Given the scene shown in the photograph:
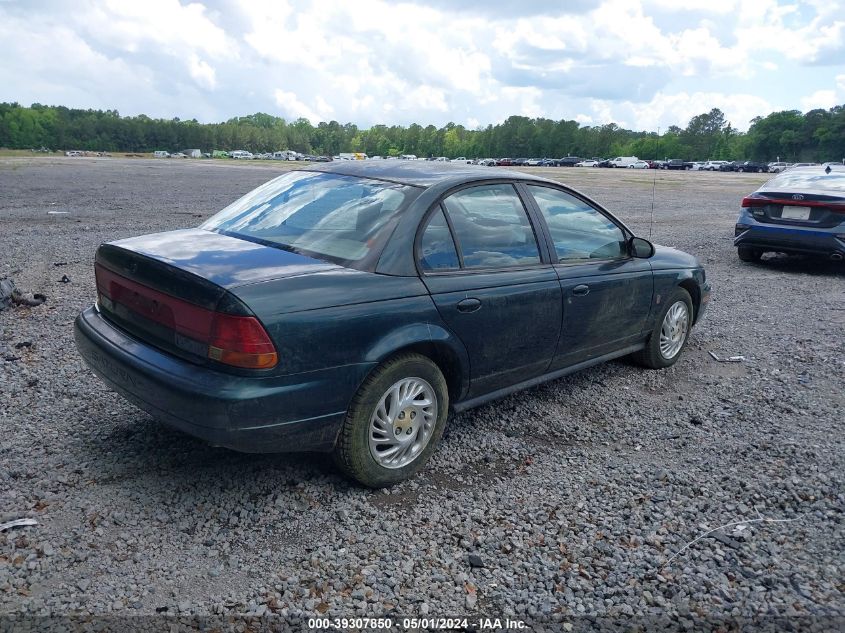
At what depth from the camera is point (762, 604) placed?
9.32ft

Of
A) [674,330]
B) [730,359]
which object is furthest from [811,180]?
[674,330]

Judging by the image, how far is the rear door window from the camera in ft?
13.0

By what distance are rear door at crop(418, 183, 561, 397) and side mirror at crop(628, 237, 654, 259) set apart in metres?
1.04

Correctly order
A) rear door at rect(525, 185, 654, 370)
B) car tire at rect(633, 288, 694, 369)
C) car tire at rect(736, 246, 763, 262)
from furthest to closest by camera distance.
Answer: car tire at rect(736, 246, 763, 262)
car tire at rect(633, 288, 694, 369)
rear door at rect(525, 185, 654, 370)

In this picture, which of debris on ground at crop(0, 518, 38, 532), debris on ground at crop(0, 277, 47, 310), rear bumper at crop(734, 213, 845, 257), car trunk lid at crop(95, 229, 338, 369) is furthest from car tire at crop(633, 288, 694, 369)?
debris on ground at crop(0, 277, 47, 310)

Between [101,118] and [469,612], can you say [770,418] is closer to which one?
[469,612]

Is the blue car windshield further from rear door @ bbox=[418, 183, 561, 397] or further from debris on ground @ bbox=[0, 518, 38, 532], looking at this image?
debris on ground @ bbox=[0, 518, 38, 532]

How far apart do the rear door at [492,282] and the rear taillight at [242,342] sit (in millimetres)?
990

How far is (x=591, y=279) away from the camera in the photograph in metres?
4.61

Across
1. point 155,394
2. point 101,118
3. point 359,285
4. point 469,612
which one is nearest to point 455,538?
point 469,612

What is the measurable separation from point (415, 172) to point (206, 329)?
1.72m

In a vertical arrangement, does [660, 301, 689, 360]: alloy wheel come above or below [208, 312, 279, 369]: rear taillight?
below

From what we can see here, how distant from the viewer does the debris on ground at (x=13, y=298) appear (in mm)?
6559

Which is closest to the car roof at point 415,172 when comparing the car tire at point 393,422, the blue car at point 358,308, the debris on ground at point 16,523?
the blue car at point 358,308
